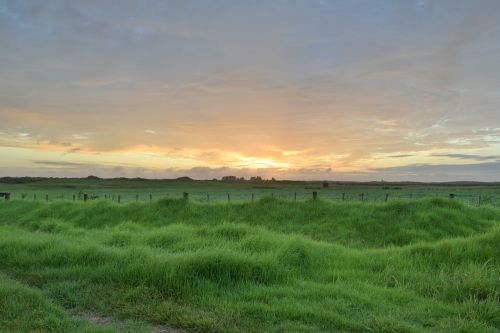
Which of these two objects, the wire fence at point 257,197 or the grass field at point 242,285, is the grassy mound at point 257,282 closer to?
the grass field at point 242,285

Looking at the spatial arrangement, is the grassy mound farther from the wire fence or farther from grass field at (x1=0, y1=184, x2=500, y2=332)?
the wire fence

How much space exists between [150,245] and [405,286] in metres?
7.86

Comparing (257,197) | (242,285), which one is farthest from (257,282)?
(257,197)

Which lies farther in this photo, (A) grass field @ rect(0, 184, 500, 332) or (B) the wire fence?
(B) the wire fence

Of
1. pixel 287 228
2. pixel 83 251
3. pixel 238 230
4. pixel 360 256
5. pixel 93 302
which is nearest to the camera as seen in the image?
pixel 93 302

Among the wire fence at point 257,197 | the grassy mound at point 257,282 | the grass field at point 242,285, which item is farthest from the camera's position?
the wire fence at point 257,197

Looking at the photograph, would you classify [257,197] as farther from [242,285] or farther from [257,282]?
[242,285]

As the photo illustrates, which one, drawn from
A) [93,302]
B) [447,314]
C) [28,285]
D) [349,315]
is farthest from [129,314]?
[447,314]

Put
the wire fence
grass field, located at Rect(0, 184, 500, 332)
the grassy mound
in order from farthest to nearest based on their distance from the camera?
the wire fence, the grassy mound, grass field, located at Rect(0, 184, 500, 332)

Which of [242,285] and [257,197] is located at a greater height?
[257,197]

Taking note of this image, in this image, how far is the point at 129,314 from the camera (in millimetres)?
7125

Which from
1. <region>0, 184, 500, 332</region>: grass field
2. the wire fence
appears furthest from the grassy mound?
the wire fence

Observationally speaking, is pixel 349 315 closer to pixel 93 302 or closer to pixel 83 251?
pixel 93 302

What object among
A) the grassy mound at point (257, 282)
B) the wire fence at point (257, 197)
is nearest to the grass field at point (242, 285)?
the grassy mound at point (257, 282)
